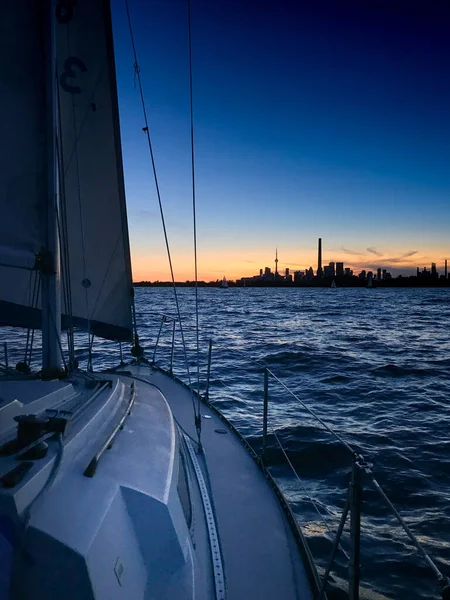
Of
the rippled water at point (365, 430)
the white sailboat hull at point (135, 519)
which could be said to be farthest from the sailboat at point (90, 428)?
the rippled water at point (365, 430)

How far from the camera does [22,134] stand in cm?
396

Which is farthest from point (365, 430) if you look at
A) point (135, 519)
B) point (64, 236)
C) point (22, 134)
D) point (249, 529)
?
point (22, 134)

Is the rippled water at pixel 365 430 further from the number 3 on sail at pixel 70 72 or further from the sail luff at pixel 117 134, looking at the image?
the number 3 on sail at pixel 70 72

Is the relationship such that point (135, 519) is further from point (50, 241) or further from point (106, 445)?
point (50, 241)

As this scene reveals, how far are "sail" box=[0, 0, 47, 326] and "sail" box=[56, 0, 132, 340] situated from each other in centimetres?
39

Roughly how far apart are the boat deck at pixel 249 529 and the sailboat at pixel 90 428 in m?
0.01

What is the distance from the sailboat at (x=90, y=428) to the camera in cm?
199

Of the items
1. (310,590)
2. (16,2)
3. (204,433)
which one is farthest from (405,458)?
(16,2)

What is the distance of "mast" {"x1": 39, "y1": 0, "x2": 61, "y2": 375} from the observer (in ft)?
12.9

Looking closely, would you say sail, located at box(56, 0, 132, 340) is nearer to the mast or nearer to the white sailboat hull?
the mast

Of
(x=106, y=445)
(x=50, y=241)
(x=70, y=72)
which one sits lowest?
(x=106, y=445)

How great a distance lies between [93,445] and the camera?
2.75 metres

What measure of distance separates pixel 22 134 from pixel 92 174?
4.20 feet

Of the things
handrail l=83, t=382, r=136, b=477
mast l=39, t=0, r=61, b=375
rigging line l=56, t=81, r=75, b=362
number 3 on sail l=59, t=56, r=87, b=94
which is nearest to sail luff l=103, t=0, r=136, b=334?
number 3 on sail l=59, t=56, r=87, b=94
